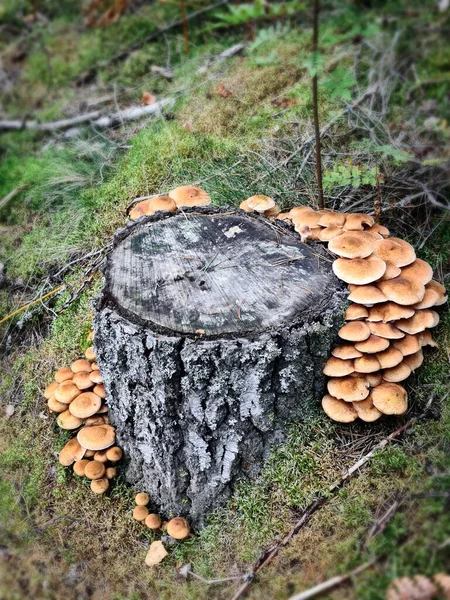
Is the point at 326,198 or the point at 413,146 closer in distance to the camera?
the point at 413,146

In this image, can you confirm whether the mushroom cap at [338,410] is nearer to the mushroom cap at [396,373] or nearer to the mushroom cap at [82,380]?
the mushroom cap at [396,373]

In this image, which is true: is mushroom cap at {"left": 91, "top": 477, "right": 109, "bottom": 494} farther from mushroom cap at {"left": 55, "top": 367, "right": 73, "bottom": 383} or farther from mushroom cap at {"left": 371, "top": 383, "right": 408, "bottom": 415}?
mushroom cap at {"left": 371, "top": 383, "right": 408, "bottom": 415}

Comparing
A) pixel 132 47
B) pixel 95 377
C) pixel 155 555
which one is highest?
pixel 132 47

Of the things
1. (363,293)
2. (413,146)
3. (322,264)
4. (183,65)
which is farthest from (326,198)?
(183,65)

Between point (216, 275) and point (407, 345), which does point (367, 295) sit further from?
point (216, 275)

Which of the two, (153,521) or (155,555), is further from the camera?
(153,521)

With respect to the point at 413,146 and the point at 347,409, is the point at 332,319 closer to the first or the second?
the point at 347,409

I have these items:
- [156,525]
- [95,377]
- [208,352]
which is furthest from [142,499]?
[208,352]
